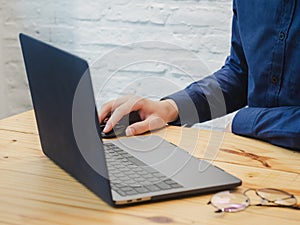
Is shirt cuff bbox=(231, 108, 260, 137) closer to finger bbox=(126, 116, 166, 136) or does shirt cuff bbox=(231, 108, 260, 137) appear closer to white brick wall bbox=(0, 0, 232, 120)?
finger bbox=(126, 116, 166, 136)

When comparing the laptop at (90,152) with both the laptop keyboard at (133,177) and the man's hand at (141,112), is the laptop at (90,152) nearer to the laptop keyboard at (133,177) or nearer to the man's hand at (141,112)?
the laptop keyboard at (133,177)

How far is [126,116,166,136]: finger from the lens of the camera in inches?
43.4

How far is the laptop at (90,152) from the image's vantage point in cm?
72

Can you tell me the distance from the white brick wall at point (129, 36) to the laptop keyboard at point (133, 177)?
110 cm

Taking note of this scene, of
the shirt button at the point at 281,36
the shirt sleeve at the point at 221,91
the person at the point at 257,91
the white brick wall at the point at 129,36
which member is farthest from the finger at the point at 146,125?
the white brick wall at the point at 129,36

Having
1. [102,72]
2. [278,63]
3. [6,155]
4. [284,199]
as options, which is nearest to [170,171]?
[284,199]

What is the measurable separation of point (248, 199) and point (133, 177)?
164 millimetres

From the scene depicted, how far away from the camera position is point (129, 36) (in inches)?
83.0

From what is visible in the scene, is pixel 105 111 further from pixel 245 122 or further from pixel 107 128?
pixel 245 122

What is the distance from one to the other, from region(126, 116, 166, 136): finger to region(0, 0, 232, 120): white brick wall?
840 millimetres

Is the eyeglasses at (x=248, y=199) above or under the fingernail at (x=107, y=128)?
above

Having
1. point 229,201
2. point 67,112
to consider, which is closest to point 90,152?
point 67,112

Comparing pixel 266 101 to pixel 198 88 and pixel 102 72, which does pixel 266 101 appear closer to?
pixel 198 88

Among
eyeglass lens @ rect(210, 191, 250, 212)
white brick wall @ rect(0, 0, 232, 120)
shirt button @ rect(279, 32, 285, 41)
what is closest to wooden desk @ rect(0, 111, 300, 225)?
eyeglass lens @ rect(210, 191, 250, 212)
